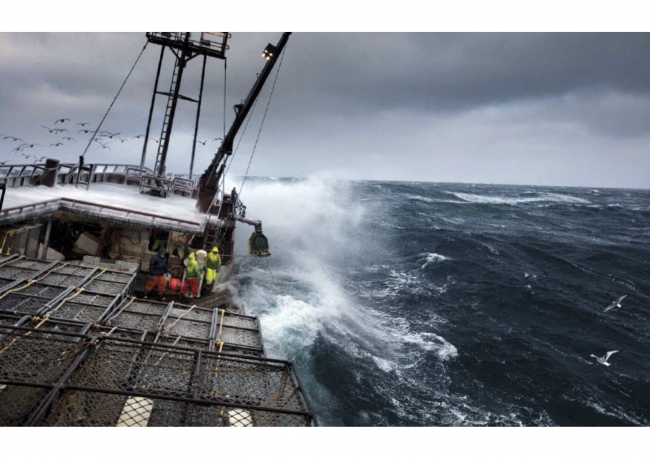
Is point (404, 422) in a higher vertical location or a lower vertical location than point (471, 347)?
A: lower

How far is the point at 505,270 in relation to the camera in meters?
27.8

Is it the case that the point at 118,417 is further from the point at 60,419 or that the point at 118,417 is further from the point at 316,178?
the point at 316,178

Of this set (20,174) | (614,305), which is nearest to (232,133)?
(20,174)

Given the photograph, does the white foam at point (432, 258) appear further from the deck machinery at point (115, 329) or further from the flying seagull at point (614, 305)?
the deck machinery at point (115, 329)

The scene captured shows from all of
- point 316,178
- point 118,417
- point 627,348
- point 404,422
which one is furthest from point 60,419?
point 316,178

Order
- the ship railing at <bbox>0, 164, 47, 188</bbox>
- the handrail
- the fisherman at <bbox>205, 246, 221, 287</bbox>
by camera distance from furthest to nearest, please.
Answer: the ship railing at <bbox>0, 164, 47, 188</bbox>
the fisherman at <bbox>205, 246, 221, 287</bbox>
the handrail

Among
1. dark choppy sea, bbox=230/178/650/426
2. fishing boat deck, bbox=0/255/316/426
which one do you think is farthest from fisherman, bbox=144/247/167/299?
dark choppy sea, bbox=230/178/650/426

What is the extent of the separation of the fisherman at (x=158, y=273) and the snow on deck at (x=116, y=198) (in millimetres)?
2010

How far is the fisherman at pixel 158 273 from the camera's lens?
1294cm

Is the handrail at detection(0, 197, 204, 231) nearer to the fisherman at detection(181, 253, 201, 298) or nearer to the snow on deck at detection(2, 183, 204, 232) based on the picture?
the snow on deck at detection(2, 183, 204, 232)

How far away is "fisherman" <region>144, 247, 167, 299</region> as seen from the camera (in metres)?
12.9

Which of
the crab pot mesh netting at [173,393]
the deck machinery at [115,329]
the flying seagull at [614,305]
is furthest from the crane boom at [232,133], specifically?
the flying seagull at [614,305]

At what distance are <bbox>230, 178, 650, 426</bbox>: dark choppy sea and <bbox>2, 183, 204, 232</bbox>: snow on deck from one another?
5989mm

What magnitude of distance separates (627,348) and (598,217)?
4986 cm
